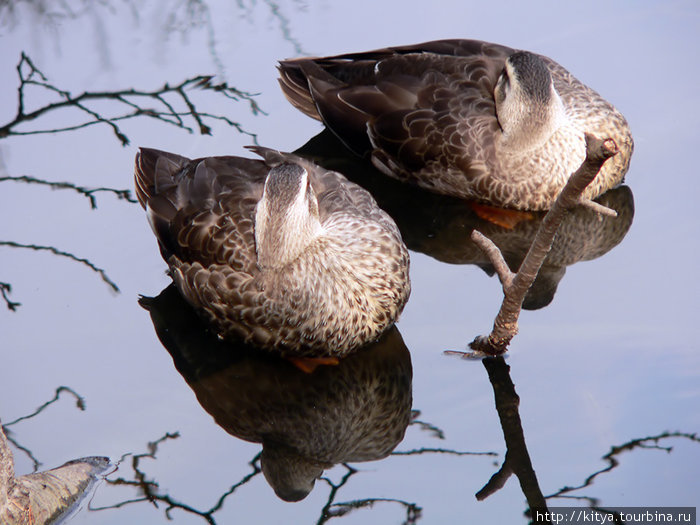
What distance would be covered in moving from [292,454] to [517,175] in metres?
2.48

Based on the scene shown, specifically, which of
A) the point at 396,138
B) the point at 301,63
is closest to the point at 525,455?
the point at 396,138

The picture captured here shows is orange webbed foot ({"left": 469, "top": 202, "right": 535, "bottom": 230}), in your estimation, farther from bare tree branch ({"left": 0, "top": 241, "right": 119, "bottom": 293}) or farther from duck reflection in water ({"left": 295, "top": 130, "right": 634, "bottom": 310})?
bare tree branch ({"left": 0, "top": 241, "right": 119, "bottom": 293})

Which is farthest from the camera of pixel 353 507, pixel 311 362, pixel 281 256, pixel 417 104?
pixel 417 104

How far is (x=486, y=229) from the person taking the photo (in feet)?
19.7

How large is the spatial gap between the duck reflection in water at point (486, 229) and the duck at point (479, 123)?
0.10m

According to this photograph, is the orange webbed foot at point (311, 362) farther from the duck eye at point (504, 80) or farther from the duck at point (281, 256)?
the duck eye at point (504, 80)

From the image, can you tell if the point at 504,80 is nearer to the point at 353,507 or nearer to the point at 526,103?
the point at 526,103

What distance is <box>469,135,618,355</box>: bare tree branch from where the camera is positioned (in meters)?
4.08

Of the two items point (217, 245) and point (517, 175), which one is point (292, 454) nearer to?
point (217, 245)

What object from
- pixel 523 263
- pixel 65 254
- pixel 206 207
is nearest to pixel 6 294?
pixel 65 254

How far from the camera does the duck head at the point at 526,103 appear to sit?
5891mm

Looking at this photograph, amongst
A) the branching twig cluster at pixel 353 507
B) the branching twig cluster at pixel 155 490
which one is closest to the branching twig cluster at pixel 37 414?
the branching twig cluster at pixel 155 490

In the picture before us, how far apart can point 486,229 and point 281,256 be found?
167 cm

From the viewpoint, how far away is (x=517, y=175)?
6078mm
